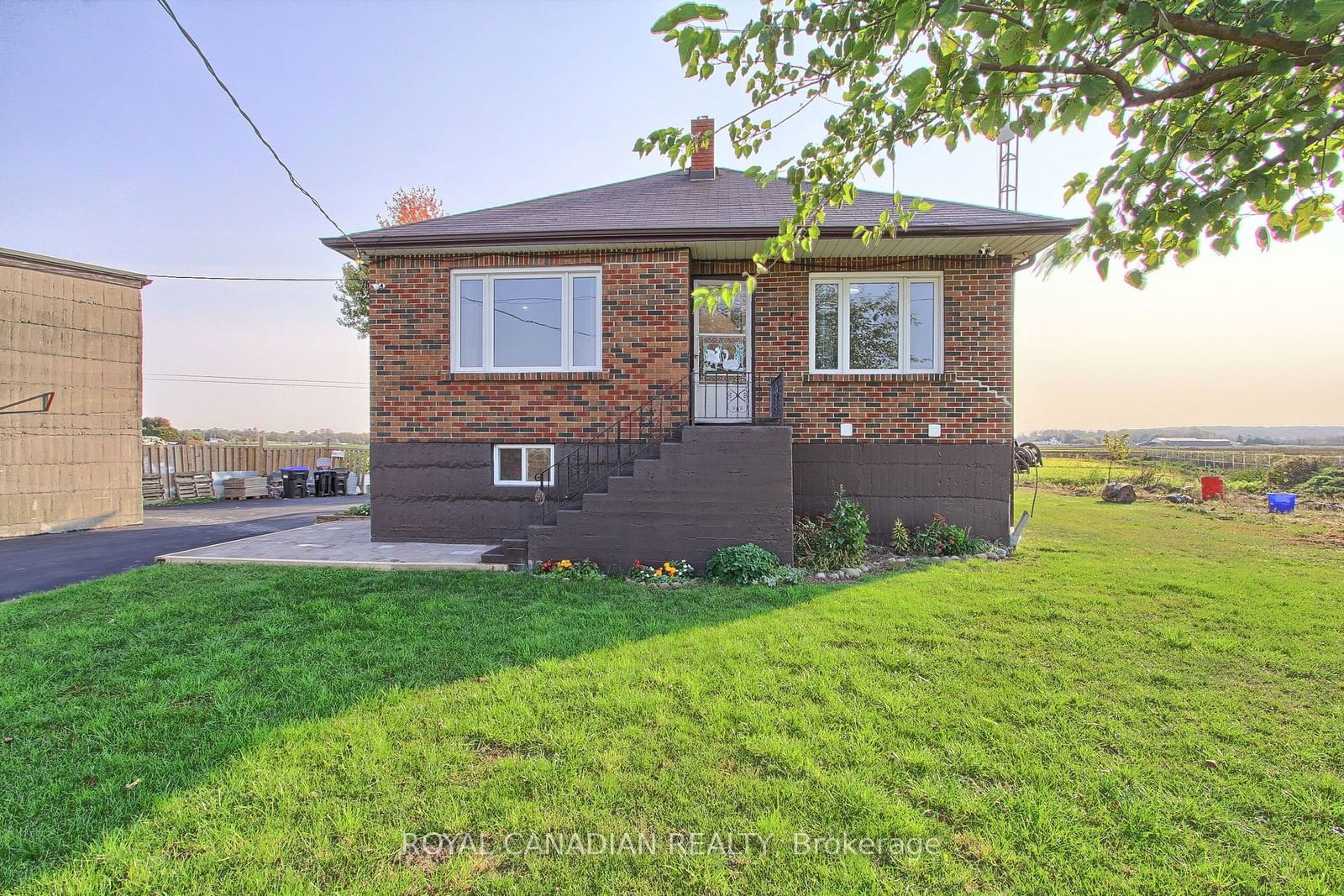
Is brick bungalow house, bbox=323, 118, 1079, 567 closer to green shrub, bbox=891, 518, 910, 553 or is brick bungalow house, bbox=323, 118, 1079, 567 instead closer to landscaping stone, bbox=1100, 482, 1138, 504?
green shrub, bbox=891, 518, 910, 553

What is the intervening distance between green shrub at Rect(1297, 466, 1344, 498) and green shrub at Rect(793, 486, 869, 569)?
53.6ft

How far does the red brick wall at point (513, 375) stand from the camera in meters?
7.64

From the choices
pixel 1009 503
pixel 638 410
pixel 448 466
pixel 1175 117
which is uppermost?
pixel 1175 117

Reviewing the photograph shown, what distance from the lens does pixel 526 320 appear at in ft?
26.5

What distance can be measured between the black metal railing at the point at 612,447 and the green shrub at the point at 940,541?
11.9ft

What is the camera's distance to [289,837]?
85.5 inches

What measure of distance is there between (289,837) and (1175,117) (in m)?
5.02

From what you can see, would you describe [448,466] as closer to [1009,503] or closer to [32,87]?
[1009,503]

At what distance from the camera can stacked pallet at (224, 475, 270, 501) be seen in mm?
17109

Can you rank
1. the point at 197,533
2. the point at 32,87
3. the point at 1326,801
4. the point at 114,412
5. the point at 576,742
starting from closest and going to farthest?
the point at 1326,801 → the point at 576,742 → the point at 32,87 → the point at 197,533 → the point at 114,412

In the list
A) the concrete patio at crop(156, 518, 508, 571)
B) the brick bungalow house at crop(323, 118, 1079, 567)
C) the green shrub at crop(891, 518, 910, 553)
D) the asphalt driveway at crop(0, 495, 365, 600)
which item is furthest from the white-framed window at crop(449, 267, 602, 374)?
the asphalt driveway at crop(0, 495, 365, 600)

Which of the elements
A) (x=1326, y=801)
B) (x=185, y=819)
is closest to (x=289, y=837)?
(x=185, y=819)

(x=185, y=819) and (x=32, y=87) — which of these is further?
(x=32, y=87)

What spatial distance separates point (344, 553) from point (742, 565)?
516cm
